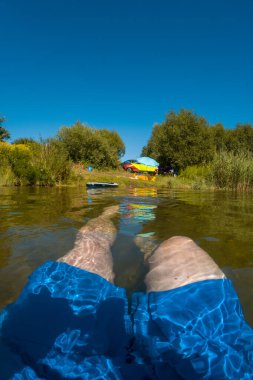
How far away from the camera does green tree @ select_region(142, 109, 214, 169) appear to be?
88.8ft

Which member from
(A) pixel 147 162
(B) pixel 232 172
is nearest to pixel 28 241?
(B) pixel 232 172

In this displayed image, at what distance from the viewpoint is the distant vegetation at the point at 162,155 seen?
45.6 ft

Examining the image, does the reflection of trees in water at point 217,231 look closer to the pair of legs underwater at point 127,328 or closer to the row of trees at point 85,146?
the pair of legs underwater at point 127,328

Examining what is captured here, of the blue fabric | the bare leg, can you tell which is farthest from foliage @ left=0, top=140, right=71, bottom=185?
the blue fabric

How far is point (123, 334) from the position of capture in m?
1.55

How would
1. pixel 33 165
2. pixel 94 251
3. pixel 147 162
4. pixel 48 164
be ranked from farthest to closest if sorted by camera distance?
1. pixel 147 162
2. pixel 48 164
3. pixel 33 165
4. pixel 94 251

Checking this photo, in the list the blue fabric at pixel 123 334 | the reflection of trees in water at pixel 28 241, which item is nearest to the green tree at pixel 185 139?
the reflection of trees in water at pixel 28 241

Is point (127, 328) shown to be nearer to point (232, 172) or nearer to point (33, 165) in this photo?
point (33, 165)

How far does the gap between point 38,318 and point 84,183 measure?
14.5 m

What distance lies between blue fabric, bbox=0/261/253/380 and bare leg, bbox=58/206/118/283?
1.13 ft

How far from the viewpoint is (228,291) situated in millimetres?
1867

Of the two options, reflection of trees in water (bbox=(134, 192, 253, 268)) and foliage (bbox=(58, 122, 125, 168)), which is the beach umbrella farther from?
reflection of trees in water (bbox=(134, 192, 253, 268))

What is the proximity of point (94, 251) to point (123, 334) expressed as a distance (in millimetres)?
1279

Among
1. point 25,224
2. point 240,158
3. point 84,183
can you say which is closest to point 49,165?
point 84,183
